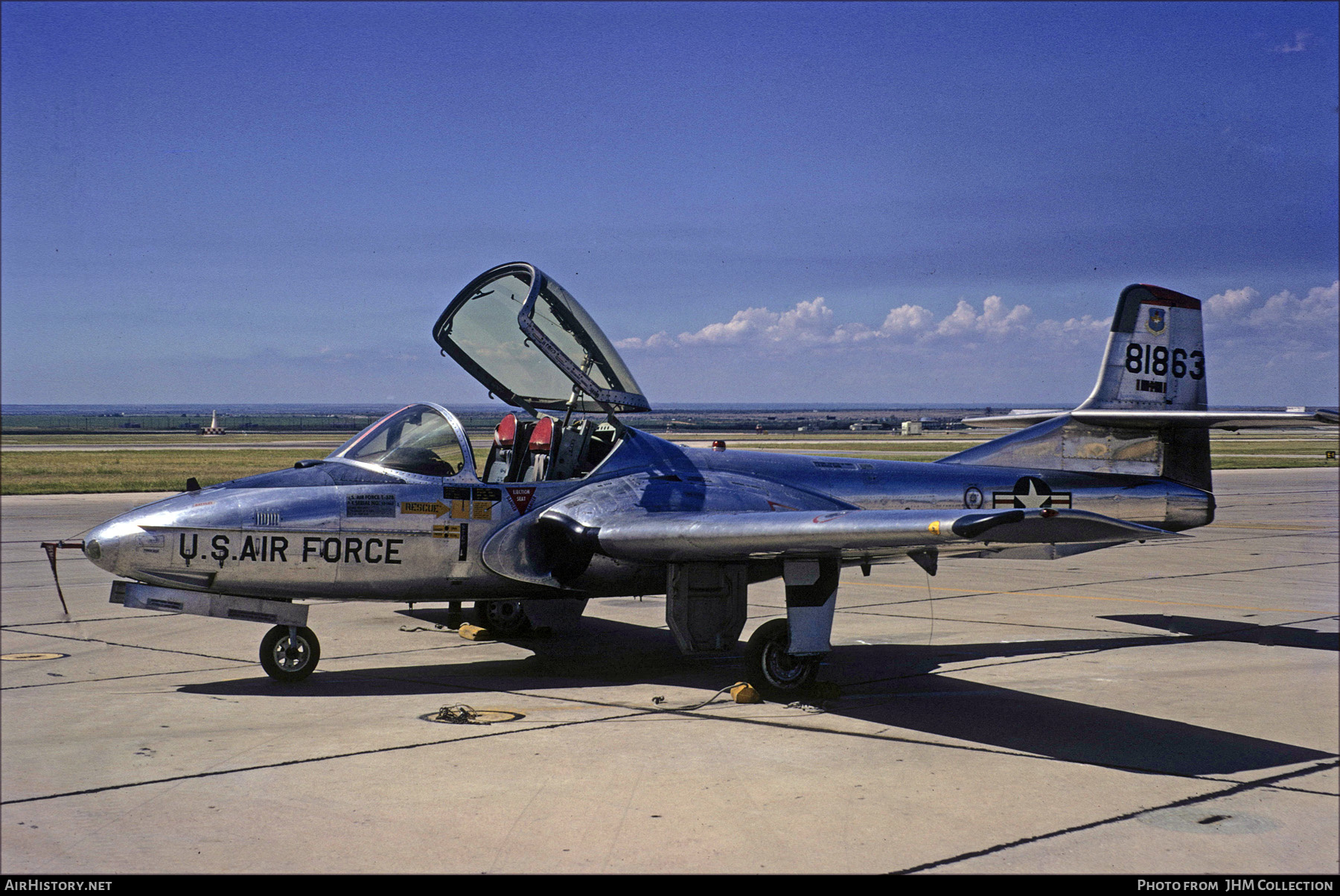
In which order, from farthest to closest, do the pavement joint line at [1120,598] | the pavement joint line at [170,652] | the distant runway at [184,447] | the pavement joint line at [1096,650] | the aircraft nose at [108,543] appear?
the distant runway at [184,447] < the pavement joint line at [1120,598] < the pavement joint line at [1096,650] < the pavement joint line at [170,652] < the aircraft nose at [108,543]

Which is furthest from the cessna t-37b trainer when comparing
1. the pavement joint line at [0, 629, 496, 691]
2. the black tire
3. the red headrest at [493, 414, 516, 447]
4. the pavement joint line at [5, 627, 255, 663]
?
the black tire

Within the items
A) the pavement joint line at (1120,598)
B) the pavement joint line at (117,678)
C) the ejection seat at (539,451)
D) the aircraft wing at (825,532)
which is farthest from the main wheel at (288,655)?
the pavement joint line at (1120,598)

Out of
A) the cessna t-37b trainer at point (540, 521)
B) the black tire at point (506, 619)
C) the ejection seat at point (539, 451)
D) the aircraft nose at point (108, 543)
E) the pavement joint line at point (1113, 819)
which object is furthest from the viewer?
the black tire at point (506, 619)

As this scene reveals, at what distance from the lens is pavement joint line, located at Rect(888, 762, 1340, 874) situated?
529 cm

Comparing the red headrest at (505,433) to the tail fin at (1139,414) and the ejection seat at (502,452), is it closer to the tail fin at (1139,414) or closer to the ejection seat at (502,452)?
the ejection seat at (502,452)

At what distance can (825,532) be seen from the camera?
807 centimetres

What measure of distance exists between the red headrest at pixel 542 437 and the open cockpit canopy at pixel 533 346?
293 mm

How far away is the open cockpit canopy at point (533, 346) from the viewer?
33.1 feet

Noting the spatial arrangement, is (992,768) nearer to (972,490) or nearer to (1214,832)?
(1214,832)

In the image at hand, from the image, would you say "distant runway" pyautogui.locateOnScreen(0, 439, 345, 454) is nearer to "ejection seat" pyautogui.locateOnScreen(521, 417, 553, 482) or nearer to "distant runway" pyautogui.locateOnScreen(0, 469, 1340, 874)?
"distant runway" pyautogui.locateOnScreen(0, 469, 1340, 874)

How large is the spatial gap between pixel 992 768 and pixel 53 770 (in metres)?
5.66

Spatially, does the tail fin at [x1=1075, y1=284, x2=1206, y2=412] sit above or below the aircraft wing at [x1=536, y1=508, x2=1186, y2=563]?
above

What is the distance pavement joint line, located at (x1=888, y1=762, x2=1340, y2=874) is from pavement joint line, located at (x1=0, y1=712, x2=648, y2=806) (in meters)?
3.40
